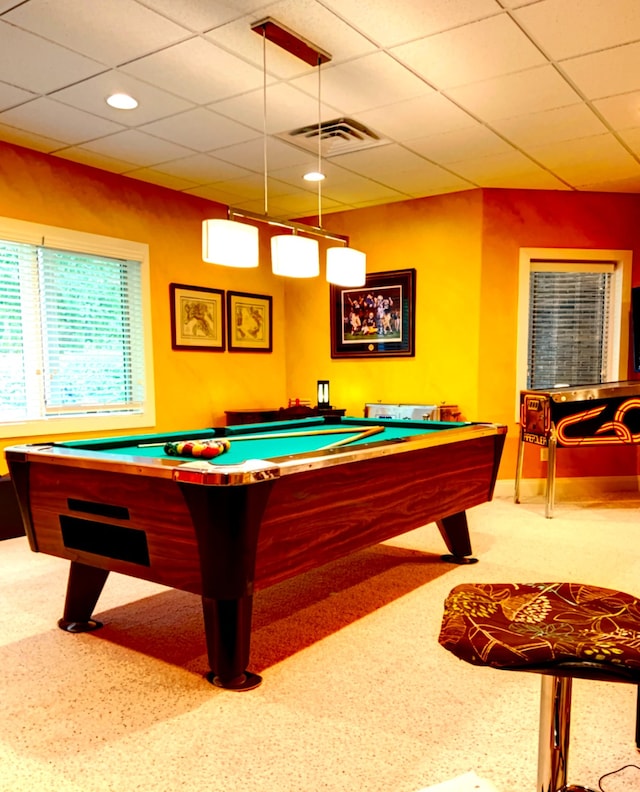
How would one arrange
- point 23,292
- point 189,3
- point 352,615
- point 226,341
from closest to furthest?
point 189,3 → point 352,615 → point 23,292 → point 226,341

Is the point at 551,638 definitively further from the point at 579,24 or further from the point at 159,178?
the point at 159,178

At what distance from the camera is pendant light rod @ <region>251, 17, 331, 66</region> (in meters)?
2.49

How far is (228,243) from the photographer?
242 centimetres

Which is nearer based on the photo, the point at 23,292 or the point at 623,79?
the point at 623,79

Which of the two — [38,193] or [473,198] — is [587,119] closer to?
[473,198]

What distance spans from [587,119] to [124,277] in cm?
341

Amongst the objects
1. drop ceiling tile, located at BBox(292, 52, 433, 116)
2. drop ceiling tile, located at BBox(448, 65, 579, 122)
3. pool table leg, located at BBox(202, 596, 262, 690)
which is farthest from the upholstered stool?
drop ceiling tile, located at BBox(448, 65, 579, 122)

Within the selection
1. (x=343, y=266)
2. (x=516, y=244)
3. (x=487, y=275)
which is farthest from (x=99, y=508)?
(x=516, y=244)

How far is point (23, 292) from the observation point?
3941mm

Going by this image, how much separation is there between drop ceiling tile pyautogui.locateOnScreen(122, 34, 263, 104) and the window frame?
2.93 metres

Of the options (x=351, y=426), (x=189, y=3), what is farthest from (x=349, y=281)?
(x=189, y=3)

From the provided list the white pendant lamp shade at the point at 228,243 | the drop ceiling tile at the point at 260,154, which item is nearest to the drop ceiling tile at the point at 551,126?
the drop ceiling tile at the point at 260,154

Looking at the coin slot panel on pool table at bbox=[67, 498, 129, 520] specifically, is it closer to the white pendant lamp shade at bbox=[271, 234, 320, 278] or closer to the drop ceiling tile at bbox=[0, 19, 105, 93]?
the white pendant lamp shade at bbox=[271, 234, 320, 278]

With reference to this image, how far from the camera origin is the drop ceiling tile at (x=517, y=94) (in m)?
→ 2.97
